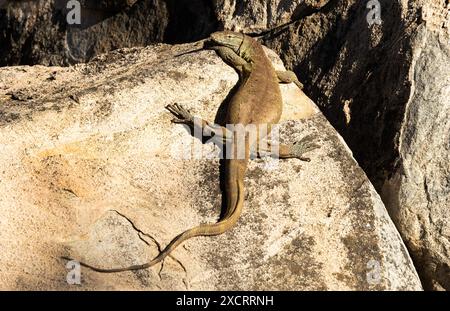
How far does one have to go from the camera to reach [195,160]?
6.55 meters

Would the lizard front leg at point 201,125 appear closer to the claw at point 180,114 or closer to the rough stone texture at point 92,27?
the claw at point 180,114

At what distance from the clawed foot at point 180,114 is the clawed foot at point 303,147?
93 centimetres

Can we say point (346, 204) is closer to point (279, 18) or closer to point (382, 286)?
point (382, 286)

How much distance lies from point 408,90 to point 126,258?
312 cm

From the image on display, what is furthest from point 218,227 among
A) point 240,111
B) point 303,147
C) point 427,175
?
point 427,175

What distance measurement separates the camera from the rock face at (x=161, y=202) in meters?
5.71

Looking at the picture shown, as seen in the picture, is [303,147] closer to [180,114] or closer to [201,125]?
[201,125]

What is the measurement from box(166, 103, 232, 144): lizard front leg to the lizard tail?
584 millimetres

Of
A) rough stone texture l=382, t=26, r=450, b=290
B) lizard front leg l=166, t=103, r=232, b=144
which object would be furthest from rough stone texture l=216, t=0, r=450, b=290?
lizard front leg l=166, t=103, r=232, b=144

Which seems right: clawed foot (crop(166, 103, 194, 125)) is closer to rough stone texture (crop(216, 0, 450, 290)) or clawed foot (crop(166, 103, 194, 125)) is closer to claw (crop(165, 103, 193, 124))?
claw (crop(165, 103, 193, 124))

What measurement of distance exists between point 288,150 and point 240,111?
0.63 m

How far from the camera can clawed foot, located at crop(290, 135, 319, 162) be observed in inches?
256

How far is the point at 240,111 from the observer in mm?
6891

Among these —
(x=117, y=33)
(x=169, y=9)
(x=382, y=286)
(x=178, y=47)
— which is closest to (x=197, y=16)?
(x=169, y=9)
